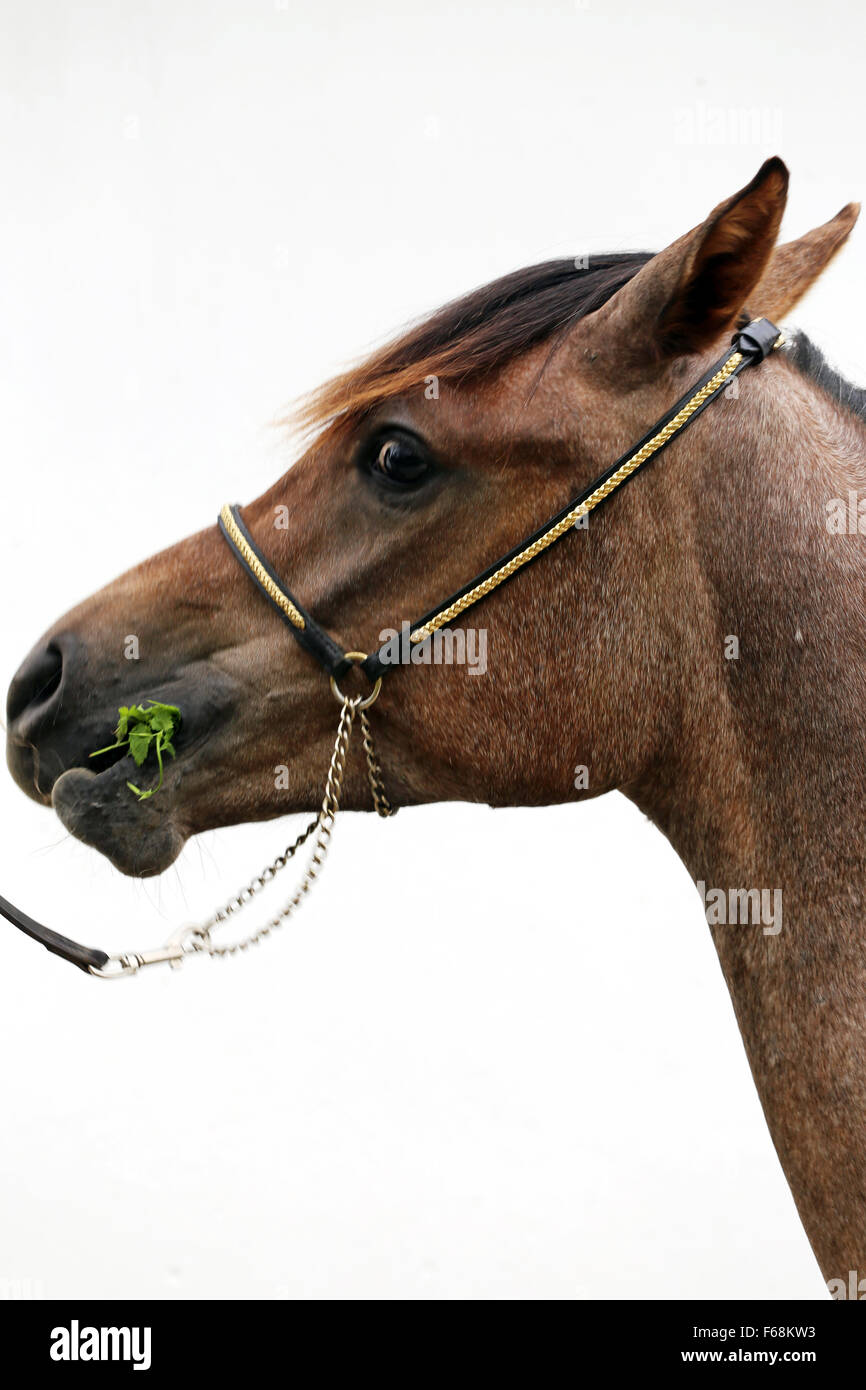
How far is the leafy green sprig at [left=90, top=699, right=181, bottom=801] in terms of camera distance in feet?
5.67

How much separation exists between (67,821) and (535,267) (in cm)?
122

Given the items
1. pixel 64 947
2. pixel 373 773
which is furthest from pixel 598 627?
pixel 64 947

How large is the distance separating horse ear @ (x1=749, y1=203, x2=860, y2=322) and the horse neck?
0.71 feet

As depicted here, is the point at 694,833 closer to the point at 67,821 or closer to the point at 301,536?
the point at 301,536

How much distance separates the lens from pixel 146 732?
1.73 m

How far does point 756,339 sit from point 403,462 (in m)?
0.57

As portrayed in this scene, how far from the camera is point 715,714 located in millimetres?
1588

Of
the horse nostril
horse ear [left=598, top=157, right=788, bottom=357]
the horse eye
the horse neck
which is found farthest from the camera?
the horse nostril

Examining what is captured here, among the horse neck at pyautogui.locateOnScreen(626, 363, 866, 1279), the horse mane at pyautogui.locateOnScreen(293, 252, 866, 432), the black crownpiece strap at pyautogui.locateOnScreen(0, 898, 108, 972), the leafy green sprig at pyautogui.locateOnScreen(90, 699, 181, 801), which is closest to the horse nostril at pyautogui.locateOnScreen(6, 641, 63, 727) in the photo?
the leafy green sprig at pyautogui.locateOnScreen(90, 699, 181, 801)

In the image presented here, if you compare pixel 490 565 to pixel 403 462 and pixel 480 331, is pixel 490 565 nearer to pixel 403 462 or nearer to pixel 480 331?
pixel 403 462

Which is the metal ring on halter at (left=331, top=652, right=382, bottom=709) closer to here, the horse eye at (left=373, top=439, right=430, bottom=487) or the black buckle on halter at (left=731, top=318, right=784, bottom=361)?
the horse eye at (left=373, top=439, right=430, bottom=487)

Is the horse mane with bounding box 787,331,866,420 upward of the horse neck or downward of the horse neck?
upward

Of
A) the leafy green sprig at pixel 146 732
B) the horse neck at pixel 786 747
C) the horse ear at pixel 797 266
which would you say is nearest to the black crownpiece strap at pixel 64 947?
the leafy green sprig at pixel 146 732
